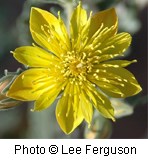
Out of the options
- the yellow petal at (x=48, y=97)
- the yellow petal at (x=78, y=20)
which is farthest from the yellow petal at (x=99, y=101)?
the yellow petal at (x=78, y=20)

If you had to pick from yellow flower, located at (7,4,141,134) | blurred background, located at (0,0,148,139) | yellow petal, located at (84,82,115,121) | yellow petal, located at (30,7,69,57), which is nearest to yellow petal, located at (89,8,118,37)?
yellow flower, located at (7,4,141,134)

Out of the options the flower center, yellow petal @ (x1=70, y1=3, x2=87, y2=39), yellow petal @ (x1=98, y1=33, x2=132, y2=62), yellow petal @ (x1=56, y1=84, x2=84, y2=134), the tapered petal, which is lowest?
yellow petal @ (x1=56, y1=84, x2=84, y2=134)

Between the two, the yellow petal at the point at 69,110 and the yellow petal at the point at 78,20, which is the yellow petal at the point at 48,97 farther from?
the yellow petal at the point at 78,20

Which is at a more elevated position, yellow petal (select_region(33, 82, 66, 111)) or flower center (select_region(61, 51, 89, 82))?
flower center (select_region(61, 51, 89, 82))

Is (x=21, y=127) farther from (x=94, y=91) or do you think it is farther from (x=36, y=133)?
(x=94, y=91)

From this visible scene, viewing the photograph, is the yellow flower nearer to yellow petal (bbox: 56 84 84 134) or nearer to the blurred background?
yellow petal (bbox: 56 84 84 134)

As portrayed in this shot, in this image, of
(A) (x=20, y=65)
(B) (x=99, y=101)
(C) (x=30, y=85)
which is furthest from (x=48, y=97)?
(A) (x=20, y=65)

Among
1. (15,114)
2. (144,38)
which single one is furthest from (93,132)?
(144,38)

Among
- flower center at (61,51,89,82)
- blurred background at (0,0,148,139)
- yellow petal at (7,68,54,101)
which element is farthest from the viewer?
blurred background at (0,0,148,139)
